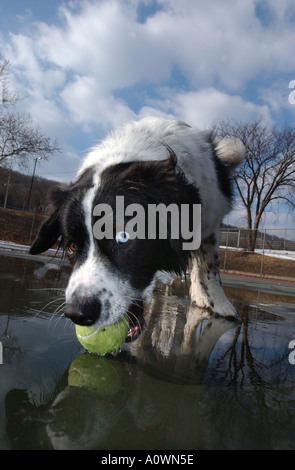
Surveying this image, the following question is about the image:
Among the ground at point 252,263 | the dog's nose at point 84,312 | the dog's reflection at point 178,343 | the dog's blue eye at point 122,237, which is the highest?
the ground at point 252,263

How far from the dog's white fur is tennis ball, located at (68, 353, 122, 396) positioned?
0.23 m

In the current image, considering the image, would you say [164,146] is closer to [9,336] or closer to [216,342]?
Answer: [216,342]

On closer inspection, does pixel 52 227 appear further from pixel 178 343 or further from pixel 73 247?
pixel 178 343

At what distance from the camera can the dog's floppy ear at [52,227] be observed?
2771 millimetres

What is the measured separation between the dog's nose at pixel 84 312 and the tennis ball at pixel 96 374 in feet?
0.74

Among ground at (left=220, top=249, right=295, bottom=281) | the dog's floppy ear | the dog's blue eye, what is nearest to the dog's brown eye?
the dog's blue eye

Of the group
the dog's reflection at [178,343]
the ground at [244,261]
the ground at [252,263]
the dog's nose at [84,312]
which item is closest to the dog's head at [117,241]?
the dog's nose at [84,312]

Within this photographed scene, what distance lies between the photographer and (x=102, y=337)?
6.33ft

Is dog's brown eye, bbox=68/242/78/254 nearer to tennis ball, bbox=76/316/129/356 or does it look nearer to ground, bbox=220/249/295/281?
tennis ball, bbox=76/316/129/356

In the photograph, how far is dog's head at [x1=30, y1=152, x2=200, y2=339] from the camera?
6.14ft

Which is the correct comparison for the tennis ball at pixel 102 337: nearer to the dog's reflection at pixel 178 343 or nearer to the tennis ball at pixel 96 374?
the tennis ball at pixel 96 374

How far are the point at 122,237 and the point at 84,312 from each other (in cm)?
59

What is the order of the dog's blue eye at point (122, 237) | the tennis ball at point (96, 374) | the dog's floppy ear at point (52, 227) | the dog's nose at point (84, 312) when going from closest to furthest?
the tennis ball at point (96, 374) → the dog's nose at point (84, 312) → the dog's blue eye at point (122, 237) → the dog's floppy ear at point (52, 227)

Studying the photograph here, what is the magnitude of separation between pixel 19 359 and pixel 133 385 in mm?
602
